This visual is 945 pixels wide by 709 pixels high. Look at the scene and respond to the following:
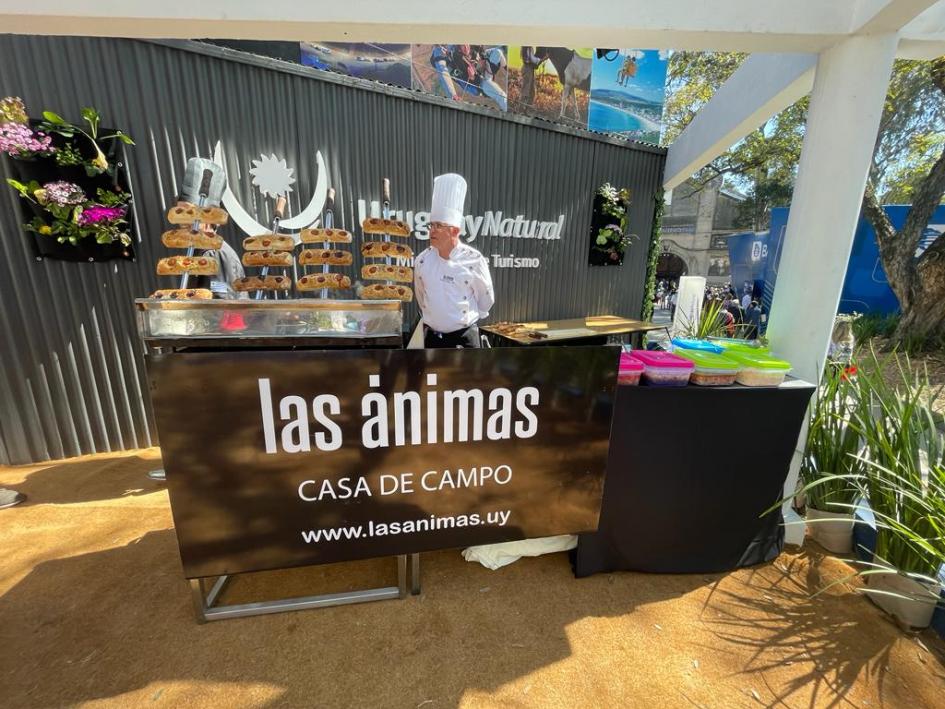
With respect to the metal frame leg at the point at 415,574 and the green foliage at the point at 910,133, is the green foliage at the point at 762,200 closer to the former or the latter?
the green foliage at the point at 910,133

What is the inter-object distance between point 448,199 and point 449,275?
467 millimetres

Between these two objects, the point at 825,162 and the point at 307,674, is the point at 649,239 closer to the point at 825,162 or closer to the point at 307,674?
the point at 825,162

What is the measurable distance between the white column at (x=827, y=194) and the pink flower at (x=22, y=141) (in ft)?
14.7

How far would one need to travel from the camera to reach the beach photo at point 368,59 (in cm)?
1107

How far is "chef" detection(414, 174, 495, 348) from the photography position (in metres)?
2.54

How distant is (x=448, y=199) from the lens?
253 centimetres

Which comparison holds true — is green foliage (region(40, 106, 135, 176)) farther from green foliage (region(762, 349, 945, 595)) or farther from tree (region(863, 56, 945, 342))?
tree (region(863, 56, 945, 342))

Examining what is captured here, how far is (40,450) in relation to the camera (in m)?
2.98

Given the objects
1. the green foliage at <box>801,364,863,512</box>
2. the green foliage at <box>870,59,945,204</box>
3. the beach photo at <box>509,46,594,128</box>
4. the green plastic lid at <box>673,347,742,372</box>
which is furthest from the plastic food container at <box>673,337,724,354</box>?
the beach photo at <box>509,46,594,128</box>

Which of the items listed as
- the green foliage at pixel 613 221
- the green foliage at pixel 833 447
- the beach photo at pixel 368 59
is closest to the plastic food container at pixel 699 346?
the green foliage at pixel 833 447

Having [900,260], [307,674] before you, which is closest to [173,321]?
[307,674]

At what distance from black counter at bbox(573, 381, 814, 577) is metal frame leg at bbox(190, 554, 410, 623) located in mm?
882

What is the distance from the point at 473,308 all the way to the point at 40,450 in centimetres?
336

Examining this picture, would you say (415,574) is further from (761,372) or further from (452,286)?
(761,372)
